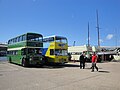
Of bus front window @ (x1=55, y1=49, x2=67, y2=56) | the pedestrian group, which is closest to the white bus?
bus front window @ (x1=55, y1=49, x2=67, y2=56)

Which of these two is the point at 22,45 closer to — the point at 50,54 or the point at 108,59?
the point at 50,54

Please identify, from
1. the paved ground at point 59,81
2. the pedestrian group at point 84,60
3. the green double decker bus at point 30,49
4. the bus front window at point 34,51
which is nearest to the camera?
the paved ground at point 59,81

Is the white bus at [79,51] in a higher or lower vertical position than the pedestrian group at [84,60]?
higher

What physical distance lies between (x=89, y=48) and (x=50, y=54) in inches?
864

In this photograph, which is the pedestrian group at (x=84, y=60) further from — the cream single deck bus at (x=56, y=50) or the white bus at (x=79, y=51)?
the white bus at (x=79, y=51)

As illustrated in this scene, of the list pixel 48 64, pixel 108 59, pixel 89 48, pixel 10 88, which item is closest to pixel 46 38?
pixel 48 64

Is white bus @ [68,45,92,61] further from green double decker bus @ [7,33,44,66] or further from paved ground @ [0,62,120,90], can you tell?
paved ground @ [0,62,120,90]

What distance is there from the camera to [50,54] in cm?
2522

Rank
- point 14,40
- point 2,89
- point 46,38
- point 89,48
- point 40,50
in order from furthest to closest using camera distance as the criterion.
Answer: point 89,48
point 14,40
point 46,38
point 40,50
point 2,89

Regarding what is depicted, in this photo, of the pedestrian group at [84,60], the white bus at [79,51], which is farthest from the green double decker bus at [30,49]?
the white bus at [79,51]

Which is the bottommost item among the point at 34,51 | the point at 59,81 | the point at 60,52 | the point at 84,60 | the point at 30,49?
the point at 59,81

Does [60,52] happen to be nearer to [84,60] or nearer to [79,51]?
[84,60]

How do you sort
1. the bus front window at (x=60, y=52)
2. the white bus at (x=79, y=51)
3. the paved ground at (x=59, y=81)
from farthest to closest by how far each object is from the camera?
the white bus at (x=79, y=51) → the bus front window at (x=60, y=52) → the paved ground at (x=59, y=81)

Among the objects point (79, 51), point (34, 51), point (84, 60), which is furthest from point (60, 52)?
point (79, 51)
